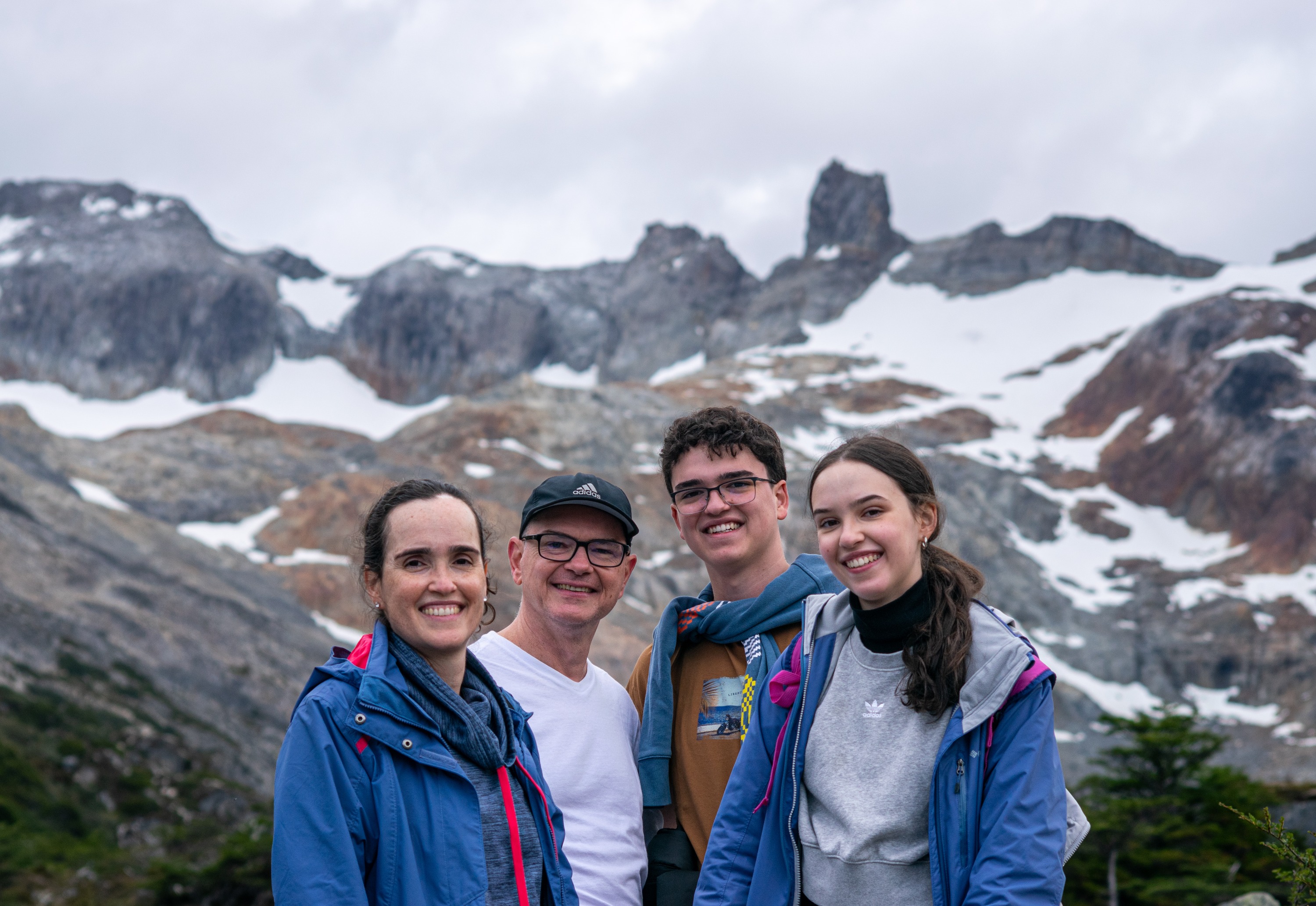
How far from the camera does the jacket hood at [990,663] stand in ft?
10.1

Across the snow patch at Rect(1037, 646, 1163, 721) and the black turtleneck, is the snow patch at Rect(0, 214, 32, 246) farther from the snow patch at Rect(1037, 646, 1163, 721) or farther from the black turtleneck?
the black turtleneck

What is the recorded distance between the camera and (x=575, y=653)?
4.19m

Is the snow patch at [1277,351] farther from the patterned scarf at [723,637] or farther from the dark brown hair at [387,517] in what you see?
the dark brown hair at [387,517]

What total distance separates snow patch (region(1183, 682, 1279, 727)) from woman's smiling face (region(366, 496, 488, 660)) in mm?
61839

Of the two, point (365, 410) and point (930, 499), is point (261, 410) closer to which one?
point (365, 410)

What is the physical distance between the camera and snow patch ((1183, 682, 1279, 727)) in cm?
5662

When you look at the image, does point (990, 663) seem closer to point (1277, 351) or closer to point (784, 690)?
point (784, 690)

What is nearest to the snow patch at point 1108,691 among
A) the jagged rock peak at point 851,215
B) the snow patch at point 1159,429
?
the snow patch at point 1159,429

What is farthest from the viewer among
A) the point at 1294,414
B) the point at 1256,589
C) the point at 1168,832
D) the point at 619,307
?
the point at 619,307

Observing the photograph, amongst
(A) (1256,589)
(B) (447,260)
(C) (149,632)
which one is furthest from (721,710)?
(B) (447,260)

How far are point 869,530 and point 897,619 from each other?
12.2 inches

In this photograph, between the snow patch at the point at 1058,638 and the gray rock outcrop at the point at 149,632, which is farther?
the snow patch at the point at 1058,638

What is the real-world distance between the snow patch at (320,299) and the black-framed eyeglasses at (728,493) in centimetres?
17135

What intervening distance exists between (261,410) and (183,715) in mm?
122904
